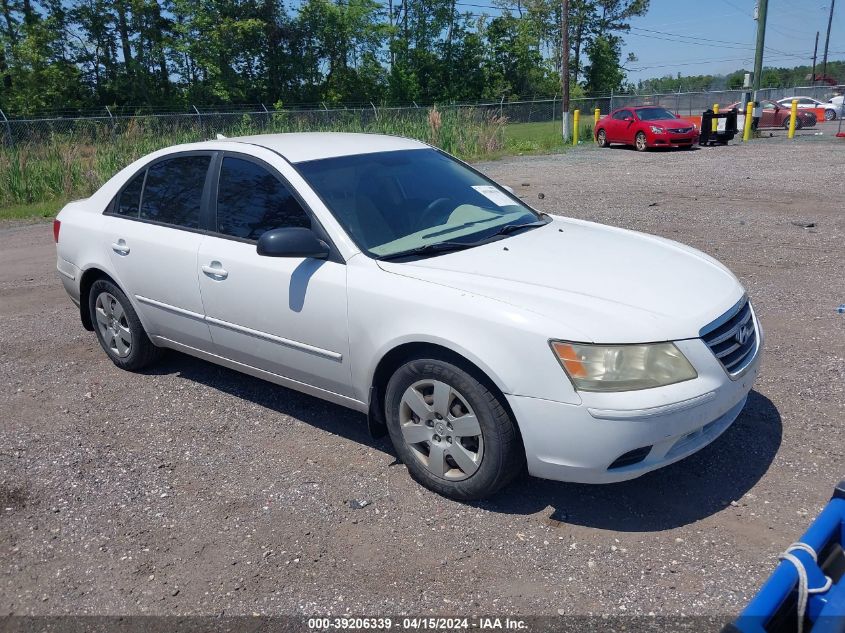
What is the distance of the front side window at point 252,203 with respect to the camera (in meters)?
4.12

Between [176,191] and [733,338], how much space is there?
11.5 feet

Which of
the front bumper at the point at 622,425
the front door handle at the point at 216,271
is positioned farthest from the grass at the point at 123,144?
the front bumper at the point at 622,425

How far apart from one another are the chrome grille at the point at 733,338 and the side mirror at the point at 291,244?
193 cm

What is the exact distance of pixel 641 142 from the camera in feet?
81.0

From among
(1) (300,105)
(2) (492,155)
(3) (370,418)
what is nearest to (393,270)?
(3) (370,418)

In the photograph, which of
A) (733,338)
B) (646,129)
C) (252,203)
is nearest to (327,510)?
(252,203)

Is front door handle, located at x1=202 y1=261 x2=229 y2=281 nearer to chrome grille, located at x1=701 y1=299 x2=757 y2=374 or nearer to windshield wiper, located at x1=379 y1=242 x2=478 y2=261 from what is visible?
windshield wiper, located at x1=379 y1=242 x2=478 y2=261

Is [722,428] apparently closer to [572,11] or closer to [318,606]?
[318,606]

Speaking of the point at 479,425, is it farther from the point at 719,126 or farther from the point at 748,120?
the point at 748,120

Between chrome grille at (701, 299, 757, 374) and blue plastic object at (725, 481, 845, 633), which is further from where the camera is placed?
chrome grille at (701, 299, 757, 374)

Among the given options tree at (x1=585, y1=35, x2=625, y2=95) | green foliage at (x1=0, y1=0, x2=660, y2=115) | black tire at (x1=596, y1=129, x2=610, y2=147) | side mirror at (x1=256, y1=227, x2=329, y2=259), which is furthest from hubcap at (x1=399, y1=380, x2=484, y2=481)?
tree at (x1=585, y1=35, x2=625, y2=95)

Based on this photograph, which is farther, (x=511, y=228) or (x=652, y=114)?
(x=652, y=114)

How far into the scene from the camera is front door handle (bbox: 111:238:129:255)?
16.2 ft

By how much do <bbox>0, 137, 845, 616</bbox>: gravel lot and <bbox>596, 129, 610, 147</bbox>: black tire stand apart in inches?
866
